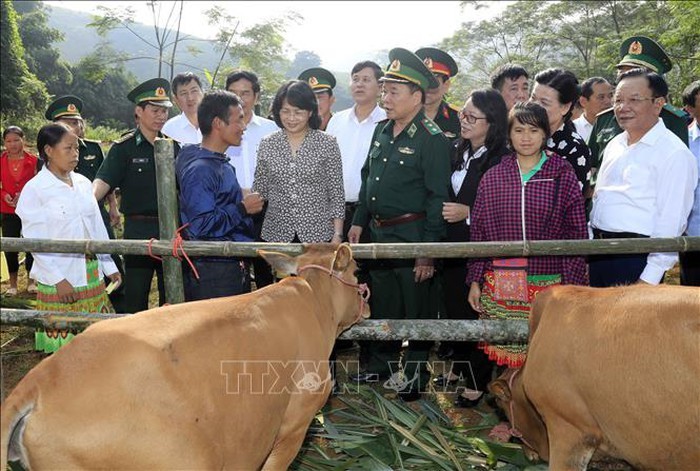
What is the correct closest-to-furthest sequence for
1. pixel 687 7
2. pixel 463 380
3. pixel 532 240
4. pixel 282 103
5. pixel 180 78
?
pixel 532 240 → pixel 282 103 → pixel 463 380 → pixel 180 78 → pixel 687 7

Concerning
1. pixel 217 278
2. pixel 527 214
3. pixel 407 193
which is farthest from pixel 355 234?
pixel 527 214

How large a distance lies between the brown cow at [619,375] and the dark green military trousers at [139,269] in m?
3.50

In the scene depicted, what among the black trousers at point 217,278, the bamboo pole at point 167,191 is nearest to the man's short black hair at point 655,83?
the black trousers at point 217,278

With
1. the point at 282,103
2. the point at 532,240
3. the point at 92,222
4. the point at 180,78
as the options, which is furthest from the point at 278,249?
the point at 180,78

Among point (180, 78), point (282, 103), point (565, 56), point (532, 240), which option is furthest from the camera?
point (565, 56)

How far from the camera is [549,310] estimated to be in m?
2.99

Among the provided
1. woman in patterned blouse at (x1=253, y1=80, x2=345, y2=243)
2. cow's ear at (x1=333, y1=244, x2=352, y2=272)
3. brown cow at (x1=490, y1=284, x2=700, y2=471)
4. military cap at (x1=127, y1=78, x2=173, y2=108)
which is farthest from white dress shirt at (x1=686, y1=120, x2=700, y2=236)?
military cap at (x1=127, y1=78, x2=173, y2=108)

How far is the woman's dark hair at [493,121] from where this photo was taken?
447cm

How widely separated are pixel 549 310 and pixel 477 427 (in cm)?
130

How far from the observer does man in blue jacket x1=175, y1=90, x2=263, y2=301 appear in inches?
152

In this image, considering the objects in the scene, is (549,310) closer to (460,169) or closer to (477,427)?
(477,427)

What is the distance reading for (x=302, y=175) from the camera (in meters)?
4.52

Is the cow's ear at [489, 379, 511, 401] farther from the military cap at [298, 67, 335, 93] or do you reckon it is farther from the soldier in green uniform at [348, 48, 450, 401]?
the military cap at [298, 67, 335, 93]

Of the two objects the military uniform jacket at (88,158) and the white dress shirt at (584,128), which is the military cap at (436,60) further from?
the military uniform jacket at (88,158)
